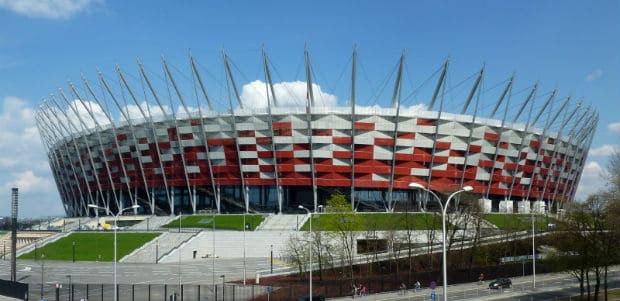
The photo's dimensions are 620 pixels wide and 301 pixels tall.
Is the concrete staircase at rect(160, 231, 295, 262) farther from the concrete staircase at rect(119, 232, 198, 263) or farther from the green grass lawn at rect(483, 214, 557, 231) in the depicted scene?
the green grass lawn at rect(483, 214, 557, 231)

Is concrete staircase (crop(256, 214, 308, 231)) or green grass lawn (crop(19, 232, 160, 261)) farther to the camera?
concrete staircase (crop(256, 214, 308, 231))

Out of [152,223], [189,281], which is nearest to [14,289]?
[189,281]

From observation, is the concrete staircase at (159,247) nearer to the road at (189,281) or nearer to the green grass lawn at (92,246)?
the green grass lawn at (92,246)

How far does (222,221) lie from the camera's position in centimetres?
9800

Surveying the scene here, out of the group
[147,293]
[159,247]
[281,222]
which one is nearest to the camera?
[147,293]

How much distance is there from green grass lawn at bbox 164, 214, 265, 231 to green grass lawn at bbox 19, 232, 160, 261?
8.51 m

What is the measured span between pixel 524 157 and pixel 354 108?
1264 inches

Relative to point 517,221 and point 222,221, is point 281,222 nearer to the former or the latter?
point 222,221

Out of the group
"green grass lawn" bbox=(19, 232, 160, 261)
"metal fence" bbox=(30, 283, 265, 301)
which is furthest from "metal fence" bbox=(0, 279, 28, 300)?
"green grass lawn" bbox=(19, 232, 160, 261)

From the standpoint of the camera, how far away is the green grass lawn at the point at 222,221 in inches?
3718

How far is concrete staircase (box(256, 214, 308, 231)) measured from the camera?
91.3 meters

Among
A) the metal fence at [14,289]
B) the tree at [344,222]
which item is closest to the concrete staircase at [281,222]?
the tree at [344,222]

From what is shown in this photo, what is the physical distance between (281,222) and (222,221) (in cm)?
934

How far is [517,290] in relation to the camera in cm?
5569
